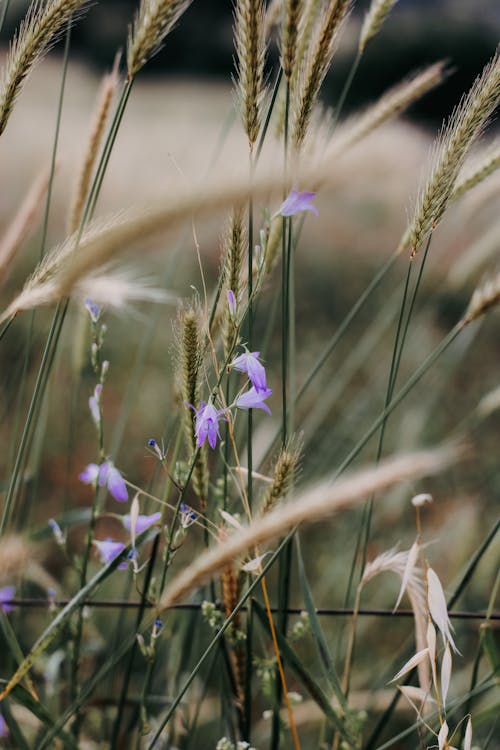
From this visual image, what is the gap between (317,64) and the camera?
1.78ft

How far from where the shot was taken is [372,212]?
4.50m

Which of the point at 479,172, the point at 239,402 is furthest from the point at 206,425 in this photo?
the point at 479,172

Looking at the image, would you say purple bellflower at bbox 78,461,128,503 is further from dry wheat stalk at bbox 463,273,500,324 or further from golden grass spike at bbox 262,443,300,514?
dry wheat stalk at bbox 463,273,500,324

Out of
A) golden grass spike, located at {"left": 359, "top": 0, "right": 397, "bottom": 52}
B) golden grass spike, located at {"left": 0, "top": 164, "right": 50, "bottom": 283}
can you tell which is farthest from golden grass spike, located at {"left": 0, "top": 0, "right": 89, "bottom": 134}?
golden grass spike, located at {"left": 359, "top": 0, "right": 397, "bottom": 52}

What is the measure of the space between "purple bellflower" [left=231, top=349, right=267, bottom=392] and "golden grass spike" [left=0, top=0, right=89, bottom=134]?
0.25 m

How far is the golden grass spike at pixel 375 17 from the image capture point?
28.3 inches

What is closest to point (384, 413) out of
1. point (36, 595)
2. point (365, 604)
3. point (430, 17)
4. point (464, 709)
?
point (464, 709)

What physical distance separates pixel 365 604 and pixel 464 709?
83 cm

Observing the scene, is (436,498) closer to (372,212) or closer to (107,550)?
(107,550)

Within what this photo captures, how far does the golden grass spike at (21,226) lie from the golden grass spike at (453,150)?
337 mm

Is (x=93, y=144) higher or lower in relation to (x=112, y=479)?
higher

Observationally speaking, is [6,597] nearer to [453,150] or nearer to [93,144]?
[93,144]

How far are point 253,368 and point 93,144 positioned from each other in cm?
39

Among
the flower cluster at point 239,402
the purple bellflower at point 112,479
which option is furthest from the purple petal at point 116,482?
the flower cluster at point 239,402
